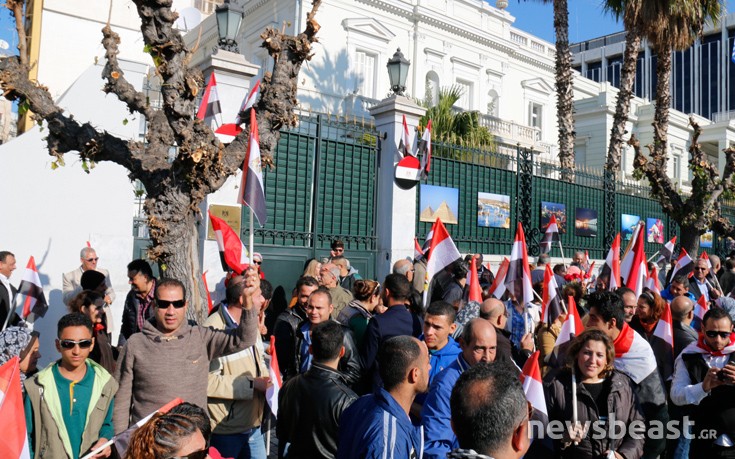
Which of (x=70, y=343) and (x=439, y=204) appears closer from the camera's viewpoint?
(x=70, y=343)

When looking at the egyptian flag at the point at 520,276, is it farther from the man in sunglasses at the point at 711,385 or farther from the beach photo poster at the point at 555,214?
the beach photo poster at the point at 555,214

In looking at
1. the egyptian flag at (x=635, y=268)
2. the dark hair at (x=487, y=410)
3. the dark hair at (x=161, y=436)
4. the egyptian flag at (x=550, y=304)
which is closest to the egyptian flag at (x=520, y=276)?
the egyptian flag at (x=550, y=304)

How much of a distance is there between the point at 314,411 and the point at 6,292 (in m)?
4.54

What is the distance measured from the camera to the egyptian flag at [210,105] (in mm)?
8758

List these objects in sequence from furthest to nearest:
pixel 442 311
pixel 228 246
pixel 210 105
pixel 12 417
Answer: pixel 210 105 → pixel 228 246 → pixel 442 311 → pixel 12 417

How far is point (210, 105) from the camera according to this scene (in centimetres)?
883

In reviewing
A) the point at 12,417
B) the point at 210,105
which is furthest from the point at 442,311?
the point at 210,105

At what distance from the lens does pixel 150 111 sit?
6.27 metres

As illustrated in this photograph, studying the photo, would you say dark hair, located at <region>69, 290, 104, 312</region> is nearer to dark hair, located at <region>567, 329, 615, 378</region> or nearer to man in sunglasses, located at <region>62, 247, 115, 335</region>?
man in sunglasses, located at <region>62, 247, 115, 335</region>

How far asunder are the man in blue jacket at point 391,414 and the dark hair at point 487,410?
0.48 m

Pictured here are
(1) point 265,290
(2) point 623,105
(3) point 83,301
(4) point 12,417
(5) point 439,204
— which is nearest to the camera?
(4) point 12,417

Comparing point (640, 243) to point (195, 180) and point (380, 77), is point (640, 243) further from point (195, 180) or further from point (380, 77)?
point (380, 77)

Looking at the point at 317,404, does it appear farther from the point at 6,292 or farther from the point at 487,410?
the point at 6,292

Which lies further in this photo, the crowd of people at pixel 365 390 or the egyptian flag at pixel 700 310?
the egyptian flag at pixel 700 310
